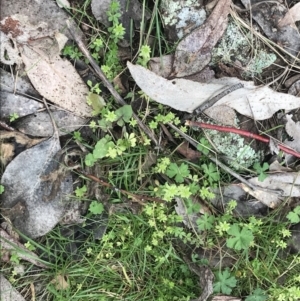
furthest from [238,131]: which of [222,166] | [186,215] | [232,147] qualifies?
[186,215]

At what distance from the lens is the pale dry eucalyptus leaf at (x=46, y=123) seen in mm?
3020

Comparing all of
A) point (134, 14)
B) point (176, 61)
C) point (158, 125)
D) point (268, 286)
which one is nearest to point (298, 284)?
point (268, 286)

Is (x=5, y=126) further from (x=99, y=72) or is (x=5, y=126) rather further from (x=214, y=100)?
(x=214, y=100)

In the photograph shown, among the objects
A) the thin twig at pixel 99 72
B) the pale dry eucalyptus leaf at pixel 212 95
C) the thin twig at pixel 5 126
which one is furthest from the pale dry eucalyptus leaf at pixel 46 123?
the pale dry eucalyptus leaf at pixel 212 95

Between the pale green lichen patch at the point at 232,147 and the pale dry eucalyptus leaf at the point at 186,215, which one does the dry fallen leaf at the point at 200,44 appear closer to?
the pale green lichen patch at the point at 232,147

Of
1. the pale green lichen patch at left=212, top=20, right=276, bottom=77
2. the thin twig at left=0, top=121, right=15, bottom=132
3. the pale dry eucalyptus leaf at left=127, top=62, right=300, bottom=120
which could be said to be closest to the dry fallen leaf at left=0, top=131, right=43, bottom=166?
the thin twig at left=0, top=121, right=15, bottom=132

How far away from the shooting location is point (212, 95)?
299 cm

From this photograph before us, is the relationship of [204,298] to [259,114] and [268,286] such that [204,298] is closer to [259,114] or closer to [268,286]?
[268,286]

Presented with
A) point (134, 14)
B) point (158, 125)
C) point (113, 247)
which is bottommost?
point (113, 247)

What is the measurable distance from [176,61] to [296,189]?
3.36 feet

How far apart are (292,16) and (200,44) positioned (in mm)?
563

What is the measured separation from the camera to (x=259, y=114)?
3.07 metres

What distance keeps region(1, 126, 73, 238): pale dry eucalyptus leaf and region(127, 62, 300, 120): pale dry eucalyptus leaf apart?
0.61m

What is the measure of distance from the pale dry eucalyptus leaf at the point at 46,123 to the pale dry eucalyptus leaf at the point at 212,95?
44 centimetres
